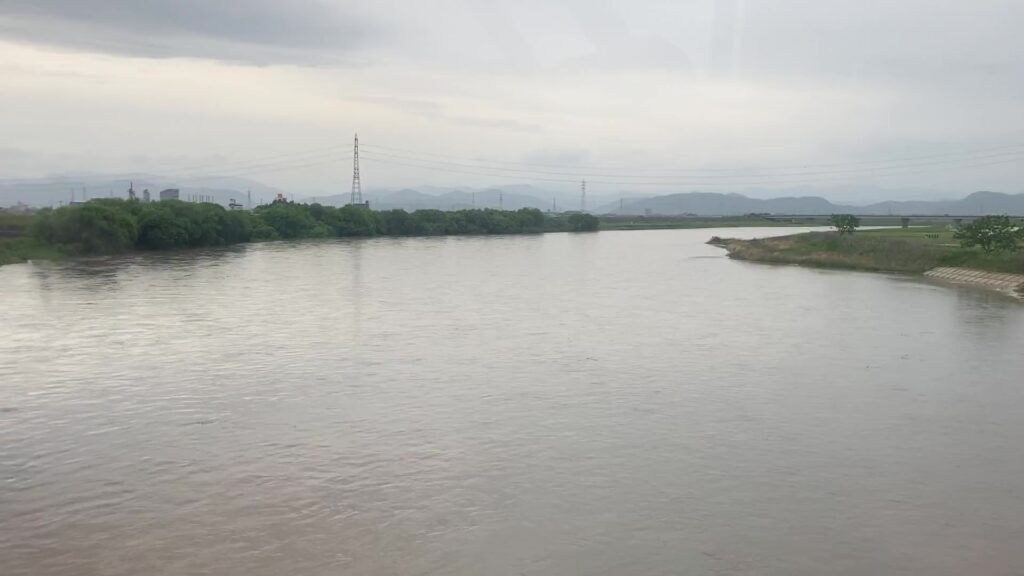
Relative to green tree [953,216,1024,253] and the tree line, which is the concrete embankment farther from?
the tree line

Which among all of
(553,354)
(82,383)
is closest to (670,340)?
(553,354)

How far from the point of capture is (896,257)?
84.1 ft

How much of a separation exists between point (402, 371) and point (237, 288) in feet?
34.0

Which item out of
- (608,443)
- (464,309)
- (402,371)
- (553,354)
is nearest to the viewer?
(608,443)

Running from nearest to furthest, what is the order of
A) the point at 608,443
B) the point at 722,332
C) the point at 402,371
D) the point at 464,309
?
the point at 608,443 < the point at 402,371 < the point at 722,332 < the point at 464,309

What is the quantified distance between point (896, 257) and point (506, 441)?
2180 centimetres

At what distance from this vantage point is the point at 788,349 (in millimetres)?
12211

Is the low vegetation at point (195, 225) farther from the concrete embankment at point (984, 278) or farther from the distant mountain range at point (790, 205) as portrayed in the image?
the distant mountain range at point (790, 205)

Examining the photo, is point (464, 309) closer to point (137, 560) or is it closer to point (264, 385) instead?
point (264, 385)

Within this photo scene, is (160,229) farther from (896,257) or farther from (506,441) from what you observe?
(506,441)

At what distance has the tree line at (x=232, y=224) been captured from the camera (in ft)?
93.9

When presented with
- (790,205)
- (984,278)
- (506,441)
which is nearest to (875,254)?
(984,278)

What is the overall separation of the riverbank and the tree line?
21.8m

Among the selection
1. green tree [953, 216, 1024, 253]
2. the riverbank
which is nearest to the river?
the riverbank
